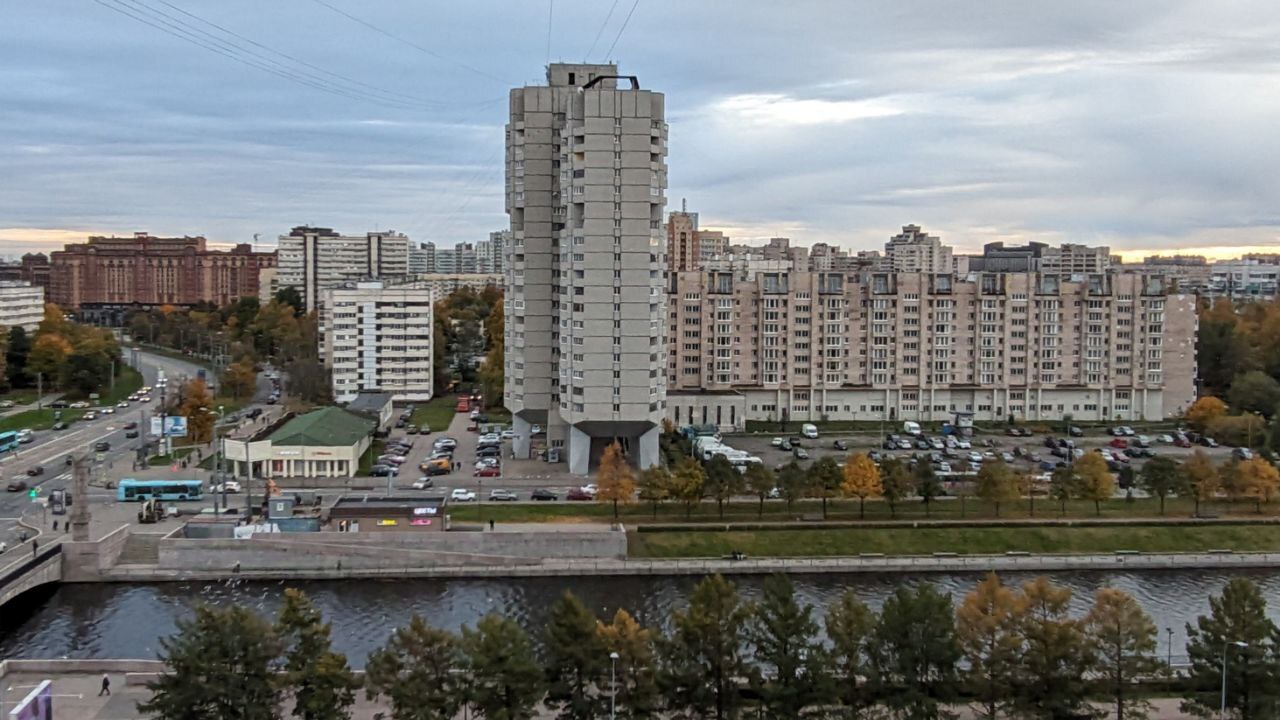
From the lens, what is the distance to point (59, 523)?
29.6 metres

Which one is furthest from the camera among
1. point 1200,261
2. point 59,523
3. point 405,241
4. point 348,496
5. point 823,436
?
point 1200,261

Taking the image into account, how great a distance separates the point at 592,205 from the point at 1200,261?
497ft

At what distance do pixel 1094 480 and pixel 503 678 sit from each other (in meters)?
20.6

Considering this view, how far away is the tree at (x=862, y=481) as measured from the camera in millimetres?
30891

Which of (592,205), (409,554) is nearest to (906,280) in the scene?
(592,205)

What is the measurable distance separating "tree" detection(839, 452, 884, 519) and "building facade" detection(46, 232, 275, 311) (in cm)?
9374

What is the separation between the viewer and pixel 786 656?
17141 millimetres

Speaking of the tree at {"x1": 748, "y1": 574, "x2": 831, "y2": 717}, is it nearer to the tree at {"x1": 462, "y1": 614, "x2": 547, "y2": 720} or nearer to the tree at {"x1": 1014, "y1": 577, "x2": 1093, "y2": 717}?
the tree at {"x1": 1014, "y1": 577, "x2": 1093, "y2": 717}

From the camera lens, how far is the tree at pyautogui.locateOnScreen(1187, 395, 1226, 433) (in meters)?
45.1

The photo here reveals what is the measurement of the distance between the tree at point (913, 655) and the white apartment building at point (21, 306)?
60741 mm

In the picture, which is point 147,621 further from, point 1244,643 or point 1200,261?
point 1200,261

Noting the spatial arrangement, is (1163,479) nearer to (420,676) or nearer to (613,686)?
(613,686)

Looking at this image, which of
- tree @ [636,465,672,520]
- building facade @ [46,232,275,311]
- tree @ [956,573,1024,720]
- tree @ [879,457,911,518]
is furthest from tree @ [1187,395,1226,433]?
building facade @ [46,232,275,311]

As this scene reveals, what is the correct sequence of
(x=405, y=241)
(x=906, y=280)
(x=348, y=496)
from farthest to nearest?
(x=405, y=241) → (x=906, y=280) → (x=348, y=496)
